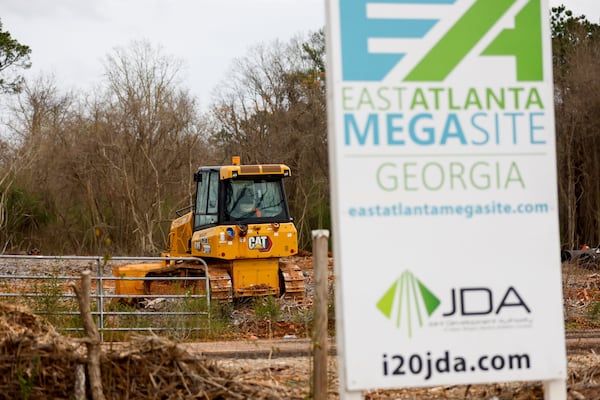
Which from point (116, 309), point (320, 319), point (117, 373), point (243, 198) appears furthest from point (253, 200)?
point (320, 319)

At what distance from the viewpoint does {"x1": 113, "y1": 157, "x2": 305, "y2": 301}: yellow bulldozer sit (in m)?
17.9

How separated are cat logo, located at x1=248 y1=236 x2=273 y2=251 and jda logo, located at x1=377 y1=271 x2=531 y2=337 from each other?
→ 12056 mm

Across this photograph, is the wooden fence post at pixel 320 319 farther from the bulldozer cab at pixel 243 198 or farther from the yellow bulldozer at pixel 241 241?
the bulldozer cab at pixel 243 198

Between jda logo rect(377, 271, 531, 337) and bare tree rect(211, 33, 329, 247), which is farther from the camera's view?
bare tree rect(211, 33, 329, 247)

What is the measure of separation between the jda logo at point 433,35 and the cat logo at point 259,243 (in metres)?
12.1

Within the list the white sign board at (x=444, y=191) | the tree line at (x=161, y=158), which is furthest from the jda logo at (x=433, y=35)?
the tree line at (x=161, y=158)

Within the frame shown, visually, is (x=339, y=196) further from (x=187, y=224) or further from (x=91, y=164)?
(x=91, y=164)

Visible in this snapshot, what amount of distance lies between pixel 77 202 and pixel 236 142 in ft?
27.1

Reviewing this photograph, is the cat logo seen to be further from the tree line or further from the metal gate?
the tree line

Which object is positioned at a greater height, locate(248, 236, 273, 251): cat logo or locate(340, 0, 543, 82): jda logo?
locate(340, 0, 543, 82): jda logo

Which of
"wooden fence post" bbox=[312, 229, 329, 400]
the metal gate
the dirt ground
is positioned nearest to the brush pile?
the dirt ground

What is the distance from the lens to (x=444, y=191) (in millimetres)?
6148

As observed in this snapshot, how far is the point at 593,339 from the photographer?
40.3 feet

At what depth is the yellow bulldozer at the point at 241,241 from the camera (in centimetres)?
1786
